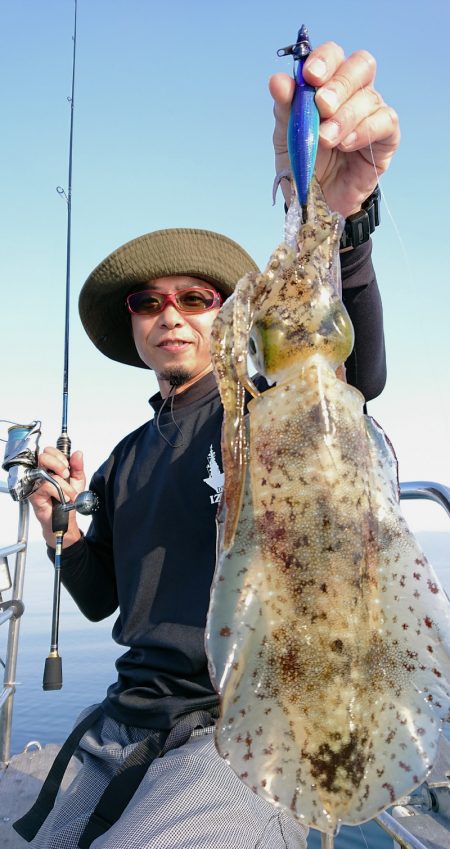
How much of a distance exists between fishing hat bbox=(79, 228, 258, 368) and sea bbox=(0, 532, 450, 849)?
6.92 ft

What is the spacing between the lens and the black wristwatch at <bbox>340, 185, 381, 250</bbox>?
2.27 m

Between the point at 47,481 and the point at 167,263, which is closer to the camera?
the point at 167,263

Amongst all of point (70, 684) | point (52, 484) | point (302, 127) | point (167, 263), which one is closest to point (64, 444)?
point (52, 484)

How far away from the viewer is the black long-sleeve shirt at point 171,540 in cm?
259

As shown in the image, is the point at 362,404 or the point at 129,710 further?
the point at 129,710

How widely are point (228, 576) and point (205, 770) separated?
1.30 meters

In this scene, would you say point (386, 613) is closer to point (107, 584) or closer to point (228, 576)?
point (228, 576)

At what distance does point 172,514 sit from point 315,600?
178 cm

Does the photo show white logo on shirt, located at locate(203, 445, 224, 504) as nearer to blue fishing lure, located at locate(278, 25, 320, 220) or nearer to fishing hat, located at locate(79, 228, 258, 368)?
fishing hat, located at locate(79, 228, 258, 368)

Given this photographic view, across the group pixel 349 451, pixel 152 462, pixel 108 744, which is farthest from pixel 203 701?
pixel 349 451

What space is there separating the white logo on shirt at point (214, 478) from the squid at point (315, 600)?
1424 millimetres

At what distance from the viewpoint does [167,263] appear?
136 inches

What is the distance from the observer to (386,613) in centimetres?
136

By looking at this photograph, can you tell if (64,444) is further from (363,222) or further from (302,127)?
(302,127)
